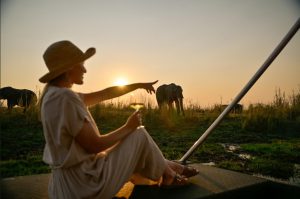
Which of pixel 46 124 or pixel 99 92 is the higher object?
pixel 99 92

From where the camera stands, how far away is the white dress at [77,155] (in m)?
2.12

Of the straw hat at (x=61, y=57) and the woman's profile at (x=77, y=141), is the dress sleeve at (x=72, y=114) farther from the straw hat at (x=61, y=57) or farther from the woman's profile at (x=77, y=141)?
the straw hat at (x=61, y=57)

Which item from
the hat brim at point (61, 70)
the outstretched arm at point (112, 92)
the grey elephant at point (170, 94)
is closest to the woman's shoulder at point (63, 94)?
the hat brim at point (61, 70)

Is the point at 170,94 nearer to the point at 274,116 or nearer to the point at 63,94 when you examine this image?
the point at 274,116

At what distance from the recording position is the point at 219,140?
7785 mm

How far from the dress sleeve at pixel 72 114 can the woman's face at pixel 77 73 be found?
8.6 inches

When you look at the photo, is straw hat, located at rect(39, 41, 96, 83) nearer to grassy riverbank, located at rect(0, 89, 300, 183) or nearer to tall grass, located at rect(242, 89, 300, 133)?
grassy riverbank, located at rect(0, 89, 300, 183)

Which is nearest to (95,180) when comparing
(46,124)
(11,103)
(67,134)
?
(67,134)

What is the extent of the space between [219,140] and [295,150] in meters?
1.91

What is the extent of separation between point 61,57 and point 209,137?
6.42 metres

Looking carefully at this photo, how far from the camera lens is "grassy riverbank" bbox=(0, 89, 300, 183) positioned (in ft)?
16.5

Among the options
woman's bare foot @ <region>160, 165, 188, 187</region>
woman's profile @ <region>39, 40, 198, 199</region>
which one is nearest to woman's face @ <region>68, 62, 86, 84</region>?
woman's profile @ <region>39, 40, 198, 199</region>

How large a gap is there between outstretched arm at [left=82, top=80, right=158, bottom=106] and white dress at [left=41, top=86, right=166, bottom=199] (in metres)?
0.62

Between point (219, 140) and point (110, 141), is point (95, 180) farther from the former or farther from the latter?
point (219, 140)
